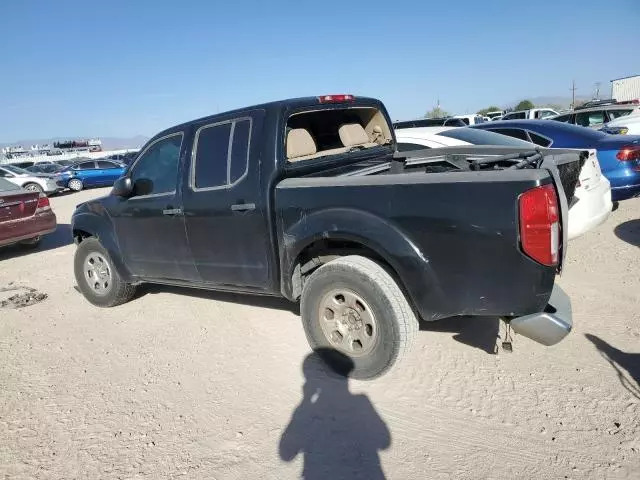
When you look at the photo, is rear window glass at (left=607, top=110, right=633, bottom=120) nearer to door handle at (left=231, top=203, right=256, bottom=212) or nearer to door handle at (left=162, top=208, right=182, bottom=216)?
door handle at (left=231, top=203, right=256, bottom=212)

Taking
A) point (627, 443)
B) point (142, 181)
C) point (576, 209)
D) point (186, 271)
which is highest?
point (142, 181)

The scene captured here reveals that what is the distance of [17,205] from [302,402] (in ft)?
23.7

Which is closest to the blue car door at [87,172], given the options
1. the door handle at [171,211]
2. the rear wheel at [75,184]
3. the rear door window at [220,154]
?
the rear wheel at [75,184]

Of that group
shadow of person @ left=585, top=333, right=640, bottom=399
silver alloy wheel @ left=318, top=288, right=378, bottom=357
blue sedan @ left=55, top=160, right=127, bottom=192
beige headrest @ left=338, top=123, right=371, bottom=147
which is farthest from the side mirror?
blue sedan @ left=55, top=160, right=127, bottom=192

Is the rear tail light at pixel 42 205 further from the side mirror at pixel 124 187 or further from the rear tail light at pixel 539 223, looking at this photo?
the rear tail light at pixel 539 223

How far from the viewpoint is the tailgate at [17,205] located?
761cm

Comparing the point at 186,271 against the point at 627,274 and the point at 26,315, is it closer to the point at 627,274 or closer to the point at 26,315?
the point at 26,315

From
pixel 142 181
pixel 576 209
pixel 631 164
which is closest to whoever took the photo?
pixel 576 209

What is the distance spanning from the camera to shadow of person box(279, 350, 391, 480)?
2416 millimetres

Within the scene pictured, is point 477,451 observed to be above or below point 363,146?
below

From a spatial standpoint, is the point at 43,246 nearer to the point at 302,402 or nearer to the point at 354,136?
the point at 354,136

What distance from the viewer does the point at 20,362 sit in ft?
13.1

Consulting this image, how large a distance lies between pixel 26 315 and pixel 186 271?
244 cm

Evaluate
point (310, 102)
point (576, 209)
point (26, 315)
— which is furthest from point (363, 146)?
point (26, 315)
